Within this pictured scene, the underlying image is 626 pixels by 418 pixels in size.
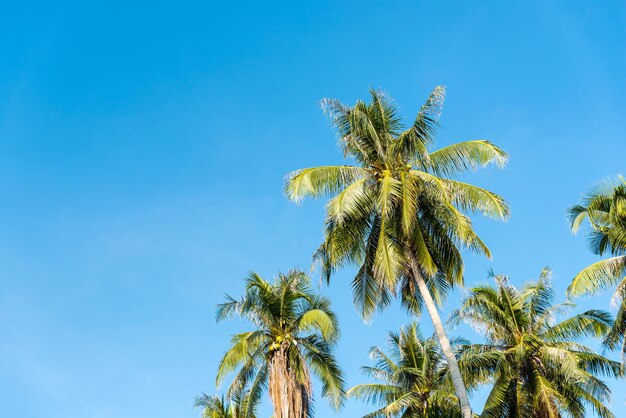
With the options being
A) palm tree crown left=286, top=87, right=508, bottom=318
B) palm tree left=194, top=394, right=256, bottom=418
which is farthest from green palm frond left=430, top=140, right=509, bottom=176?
palm tree left=194, top=394, right=256, bottom=418

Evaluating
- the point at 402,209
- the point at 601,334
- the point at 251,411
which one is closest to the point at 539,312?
the point at 601,334

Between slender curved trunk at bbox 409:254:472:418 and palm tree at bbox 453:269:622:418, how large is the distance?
450cm

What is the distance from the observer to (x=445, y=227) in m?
22.6

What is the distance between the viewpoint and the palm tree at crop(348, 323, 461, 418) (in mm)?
28594

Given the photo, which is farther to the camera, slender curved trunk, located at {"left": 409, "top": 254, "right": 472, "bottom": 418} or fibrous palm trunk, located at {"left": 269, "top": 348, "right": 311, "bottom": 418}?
fibrous palm trunk, located at {"left": 269, "top": 348, "right": 311, "bottom": 418}

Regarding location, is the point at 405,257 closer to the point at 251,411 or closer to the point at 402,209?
the point at 402,209

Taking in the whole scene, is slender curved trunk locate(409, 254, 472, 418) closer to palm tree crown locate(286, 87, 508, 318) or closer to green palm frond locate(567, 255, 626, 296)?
palm tree crown locate(286, 87, 508, 318)

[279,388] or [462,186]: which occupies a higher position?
[462,186]

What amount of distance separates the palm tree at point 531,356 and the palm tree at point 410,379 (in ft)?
7.03

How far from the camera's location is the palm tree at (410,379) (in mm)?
28594

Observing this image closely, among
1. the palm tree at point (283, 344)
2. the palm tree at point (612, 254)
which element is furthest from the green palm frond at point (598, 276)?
the palm tree at point (283, 344)

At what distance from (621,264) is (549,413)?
564cm

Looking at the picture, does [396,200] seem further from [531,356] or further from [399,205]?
[531,356]

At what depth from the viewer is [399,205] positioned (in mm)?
22312
